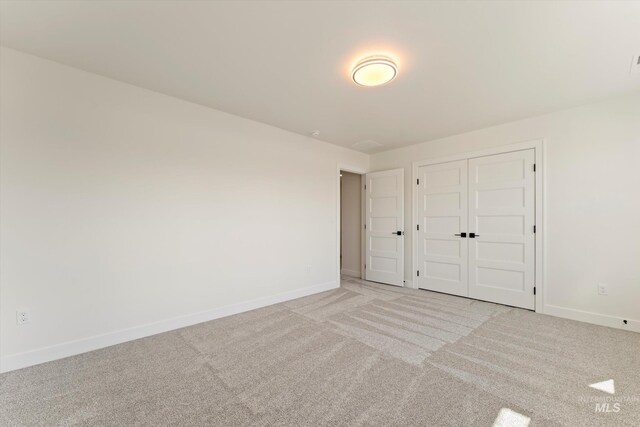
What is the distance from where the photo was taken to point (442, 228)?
4.34 meters

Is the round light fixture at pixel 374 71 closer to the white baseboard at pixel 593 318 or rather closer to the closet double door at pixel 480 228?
the closet double door at pixel 480 228

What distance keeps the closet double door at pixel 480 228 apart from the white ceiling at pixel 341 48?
98 centimetres

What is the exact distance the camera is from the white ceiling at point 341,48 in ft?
5.76

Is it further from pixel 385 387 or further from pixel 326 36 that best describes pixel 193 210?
pixel 385 387

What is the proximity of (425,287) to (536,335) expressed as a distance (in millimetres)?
1844

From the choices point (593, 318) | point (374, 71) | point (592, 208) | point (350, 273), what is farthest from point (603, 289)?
point (350, 273)

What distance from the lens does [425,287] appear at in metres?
4.52

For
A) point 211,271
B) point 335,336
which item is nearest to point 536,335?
point 335,336

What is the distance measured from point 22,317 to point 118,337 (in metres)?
0.72

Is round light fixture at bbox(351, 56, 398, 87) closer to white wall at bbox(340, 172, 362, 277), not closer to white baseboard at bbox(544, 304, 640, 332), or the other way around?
white wall at bbox(340, 172, 362, 277)

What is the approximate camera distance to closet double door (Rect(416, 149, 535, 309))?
11.7 ft

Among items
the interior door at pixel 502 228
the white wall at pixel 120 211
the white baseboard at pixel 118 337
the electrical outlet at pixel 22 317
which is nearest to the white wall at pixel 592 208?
the interior door at pixel 502 228

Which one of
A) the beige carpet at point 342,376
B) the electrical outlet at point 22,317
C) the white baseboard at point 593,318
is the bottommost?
the beige carpet at point 342,376

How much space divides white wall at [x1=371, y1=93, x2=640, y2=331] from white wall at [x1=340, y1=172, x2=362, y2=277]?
2921mm
